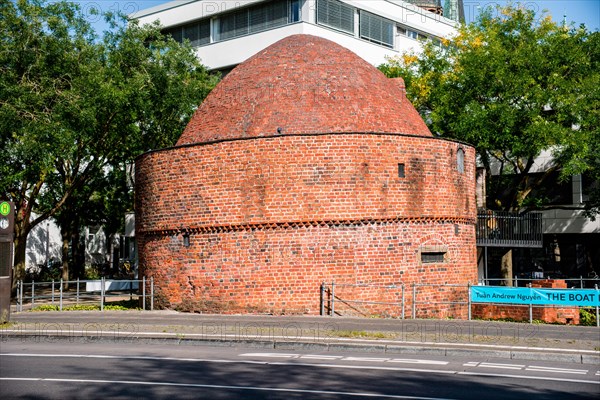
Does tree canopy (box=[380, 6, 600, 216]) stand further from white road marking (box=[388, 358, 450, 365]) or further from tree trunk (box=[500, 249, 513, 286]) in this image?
white road marking (box=[388, 358, 450, 365])

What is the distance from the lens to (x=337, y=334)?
651 inches

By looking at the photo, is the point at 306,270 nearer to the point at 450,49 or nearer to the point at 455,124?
the point at 455,124

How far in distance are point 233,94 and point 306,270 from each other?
713 cm

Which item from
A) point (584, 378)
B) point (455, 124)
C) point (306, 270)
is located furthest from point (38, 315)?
point (455, 124)

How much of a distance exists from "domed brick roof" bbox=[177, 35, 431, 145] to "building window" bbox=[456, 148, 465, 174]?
5.55 feet

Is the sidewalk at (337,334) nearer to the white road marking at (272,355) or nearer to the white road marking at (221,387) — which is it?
the white road marking at (272,355)

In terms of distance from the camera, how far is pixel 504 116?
3138 cm

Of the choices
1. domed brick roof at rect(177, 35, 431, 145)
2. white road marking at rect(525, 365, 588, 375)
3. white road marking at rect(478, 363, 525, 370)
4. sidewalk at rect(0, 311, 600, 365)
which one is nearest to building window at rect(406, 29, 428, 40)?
domed brick roof at rect(177, 35, 431, 145)

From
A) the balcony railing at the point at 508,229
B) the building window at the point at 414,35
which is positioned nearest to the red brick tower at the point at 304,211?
the balcony railing at the point at 508,229

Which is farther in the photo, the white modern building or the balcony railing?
the white modern building

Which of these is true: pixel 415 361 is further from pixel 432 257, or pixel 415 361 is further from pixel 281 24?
pixel 281 24

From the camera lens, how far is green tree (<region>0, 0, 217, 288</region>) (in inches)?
1064

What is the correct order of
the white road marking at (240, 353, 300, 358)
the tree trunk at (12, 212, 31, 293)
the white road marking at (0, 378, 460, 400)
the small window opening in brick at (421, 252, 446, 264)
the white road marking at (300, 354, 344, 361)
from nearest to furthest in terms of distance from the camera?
the white road marking at (0, 378, 460, 400) < the white road marking at (300, 354, 344, 361) < the white road marking at (240, 353, 300, 358) < the small window opening in brick at (421, 252, 446, 264) < the tree trunk at (12, 212, 31, 293)

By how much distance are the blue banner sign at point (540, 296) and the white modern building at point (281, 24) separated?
1168 inches
